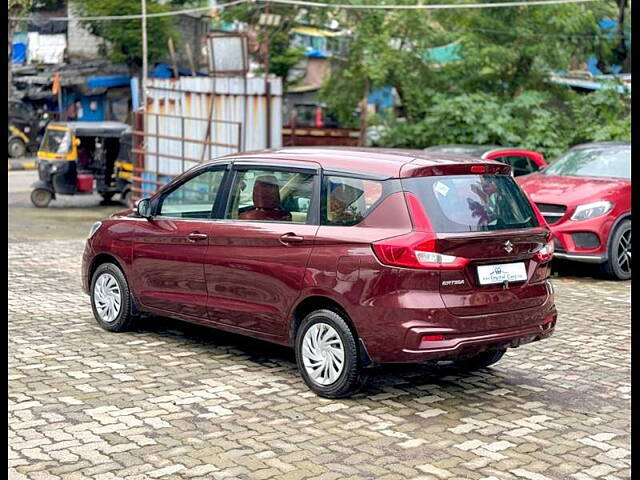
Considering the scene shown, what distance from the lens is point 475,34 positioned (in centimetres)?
2481

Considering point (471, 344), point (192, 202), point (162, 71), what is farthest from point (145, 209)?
point (162, 71)

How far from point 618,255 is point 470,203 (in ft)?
20.0

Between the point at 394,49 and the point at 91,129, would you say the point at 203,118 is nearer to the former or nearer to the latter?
the point at 91,129

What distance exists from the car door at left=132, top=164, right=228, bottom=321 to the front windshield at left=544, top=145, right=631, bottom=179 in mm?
6364

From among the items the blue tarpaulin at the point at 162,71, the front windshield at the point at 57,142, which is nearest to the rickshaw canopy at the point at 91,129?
the front windshield at the point at 57,142

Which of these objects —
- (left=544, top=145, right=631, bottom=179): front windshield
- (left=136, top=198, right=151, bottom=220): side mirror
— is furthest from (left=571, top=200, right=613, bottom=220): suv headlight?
(left=136, top=198, right=151, bottom=220): side mirror

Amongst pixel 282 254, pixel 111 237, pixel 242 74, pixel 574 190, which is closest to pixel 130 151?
pixel 242 74

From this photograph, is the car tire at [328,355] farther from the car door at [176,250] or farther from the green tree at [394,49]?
the green tree at [394,49]

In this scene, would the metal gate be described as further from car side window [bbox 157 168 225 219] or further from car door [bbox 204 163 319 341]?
car door [bbox 204 163 319 341]

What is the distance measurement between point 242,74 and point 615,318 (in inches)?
422

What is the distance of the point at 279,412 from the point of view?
6.70m

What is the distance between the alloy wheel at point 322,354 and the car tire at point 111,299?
2.31 meters

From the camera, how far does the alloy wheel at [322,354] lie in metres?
6.94

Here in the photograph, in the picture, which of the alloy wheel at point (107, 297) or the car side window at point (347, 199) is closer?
the car side window at point (347, 199)
